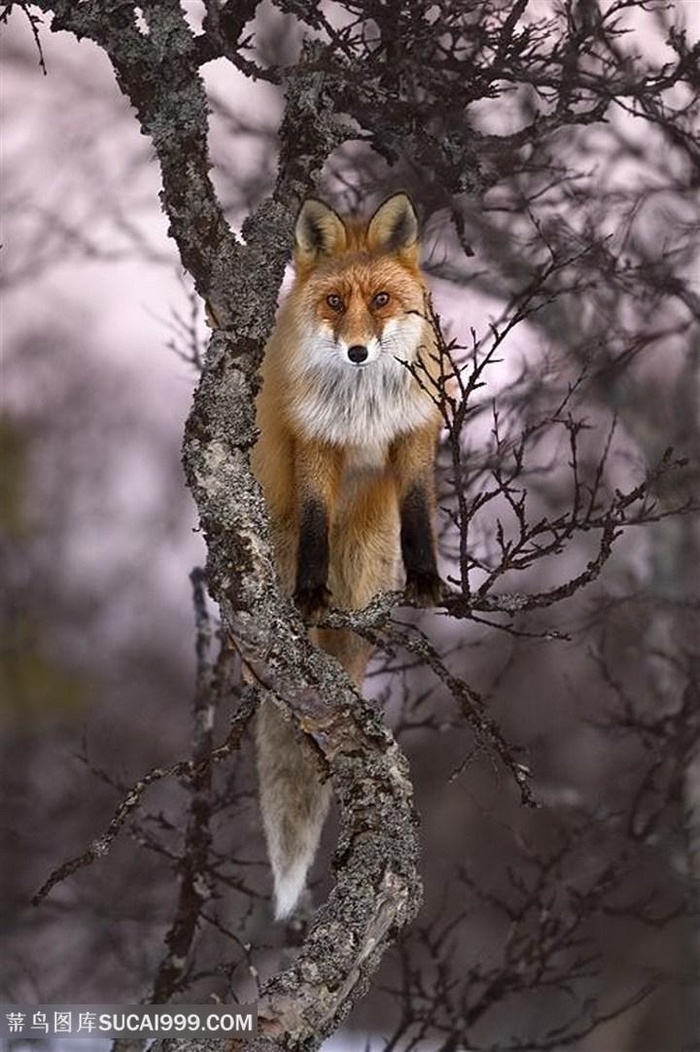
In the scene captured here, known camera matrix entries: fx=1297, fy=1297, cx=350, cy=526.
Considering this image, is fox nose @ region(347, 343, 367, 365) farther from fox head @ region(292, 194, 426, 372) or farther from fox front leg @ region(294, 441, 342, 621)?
fox front leg @ region(294, 441, 342, 621)

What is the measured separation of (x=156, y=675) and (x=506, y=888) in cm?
471

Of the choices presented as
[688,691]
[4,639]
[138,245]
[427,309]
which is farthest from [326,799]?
[4,639]

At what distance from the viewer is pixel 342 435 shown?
3.89 m

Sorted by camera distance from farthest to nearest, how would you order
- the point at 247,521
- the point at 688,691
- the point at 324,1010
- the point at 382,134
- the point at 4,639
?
the point at 4,639
the point at 688,691
the point at 382,134
the point at 247,521
the point at 324,1010

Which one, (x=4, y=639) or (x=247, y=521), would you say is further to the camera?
(x=4, y=639)

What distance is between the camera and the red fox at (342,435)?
3.72 metres

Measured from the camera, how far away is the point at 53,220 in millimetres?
9453

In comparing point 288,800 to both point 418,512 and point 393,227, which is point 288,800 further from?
point 393,227

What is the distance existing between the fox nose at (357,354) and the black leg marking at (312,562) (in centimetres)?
50

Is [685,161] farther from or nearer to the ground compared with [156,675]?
nearer to the ground

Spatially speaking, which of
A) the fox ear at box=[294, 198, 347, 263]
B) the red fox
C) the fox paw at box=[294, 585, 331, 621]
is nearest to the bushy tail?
the red fox

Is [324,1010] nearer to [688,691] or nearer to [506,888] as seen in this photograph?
[688,691]

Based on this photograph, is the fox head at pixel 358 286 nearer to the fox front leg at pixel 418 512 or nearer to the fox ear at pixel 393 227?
the fox ear at pixel 393 227

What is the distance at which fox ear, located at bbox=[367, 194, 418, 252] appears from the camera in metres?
3.84
